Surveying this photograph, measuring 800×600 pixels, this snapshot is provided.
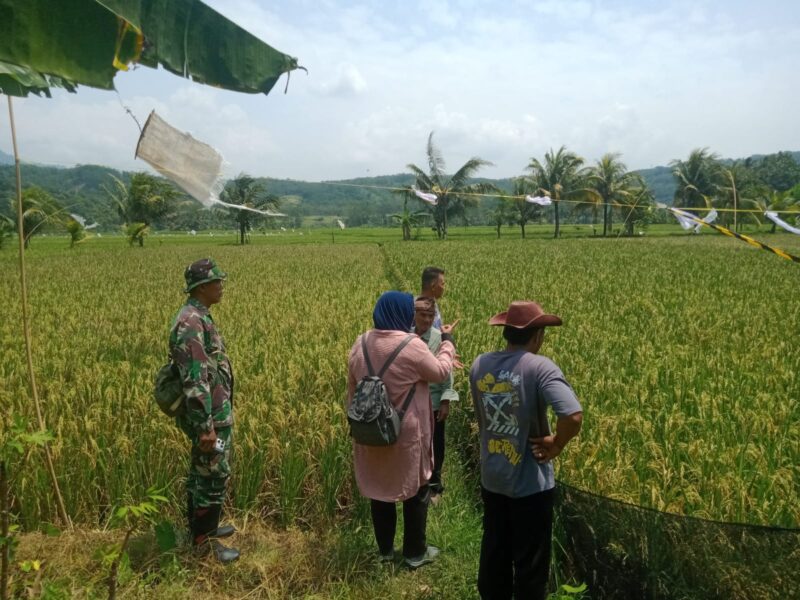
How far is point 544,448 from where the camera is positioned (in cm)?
252

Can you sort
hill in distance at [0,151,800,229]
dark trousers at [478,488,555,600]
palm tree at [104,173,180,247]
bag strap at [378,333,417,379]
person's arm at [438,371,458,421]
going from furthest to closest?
hill in distance at [0,151,800,229]
palm tree at [104,173,180,247]
person's arm at [438,371,458,421]
bag strap at [378,333,417,379]
dark trousers at [478,488,555,600]

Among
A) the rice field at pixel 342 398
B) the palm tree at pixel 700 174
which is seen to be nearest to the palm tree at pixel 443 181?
the palm tree at pixel 700 174

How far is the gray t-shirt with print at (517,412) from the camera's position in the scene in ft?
8.11

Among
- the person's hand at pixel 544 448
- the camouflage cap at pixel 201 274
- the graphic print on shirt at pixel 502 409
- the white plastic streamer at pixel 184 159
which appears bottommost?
the person's hand at pixel 544 448

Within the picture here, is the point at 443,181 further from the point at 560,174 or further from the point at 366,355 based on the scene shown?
the point at 366,355

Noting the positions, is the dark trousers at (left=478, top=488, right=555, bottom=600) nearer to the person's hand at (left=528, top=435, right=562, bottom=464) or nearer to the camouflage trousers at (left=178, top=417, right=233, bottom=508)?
the person's hand at (left=528, top=435, right=562, bottom=464)

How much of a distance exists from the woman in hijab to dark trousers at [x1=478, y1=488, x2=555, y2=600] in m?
0.52

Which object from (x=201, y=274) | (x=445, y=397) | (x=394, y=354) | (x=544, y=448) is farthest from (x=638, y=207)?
(x=201, y=274)

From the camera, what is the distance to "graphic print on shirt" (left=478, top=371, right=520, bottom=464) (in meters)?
2.53

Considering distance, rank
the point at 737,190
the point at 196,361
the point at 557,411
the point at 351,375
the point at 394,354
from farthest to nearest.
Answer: the point at 737,190 → the point at 351,375 → the point at 196,361 → the point at 394,354 → the point at 557,411

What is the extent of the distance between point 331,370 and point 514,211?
4952cm

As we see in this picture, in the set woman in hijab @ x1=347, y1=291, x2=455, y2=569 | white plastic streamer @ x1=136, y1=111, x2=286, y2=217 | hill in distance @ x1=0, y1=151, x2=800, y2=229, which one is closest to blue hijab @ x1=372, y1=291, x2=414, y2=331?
woman in hijab @ x1=347, y1=291, x2=455, y2=569

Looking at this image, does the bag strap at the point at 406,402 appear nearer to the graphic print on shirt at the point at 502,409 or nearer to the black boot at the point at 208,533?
the graphic print on shirt at the point at 502,409

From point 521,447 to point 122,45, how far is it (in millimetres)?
2521
